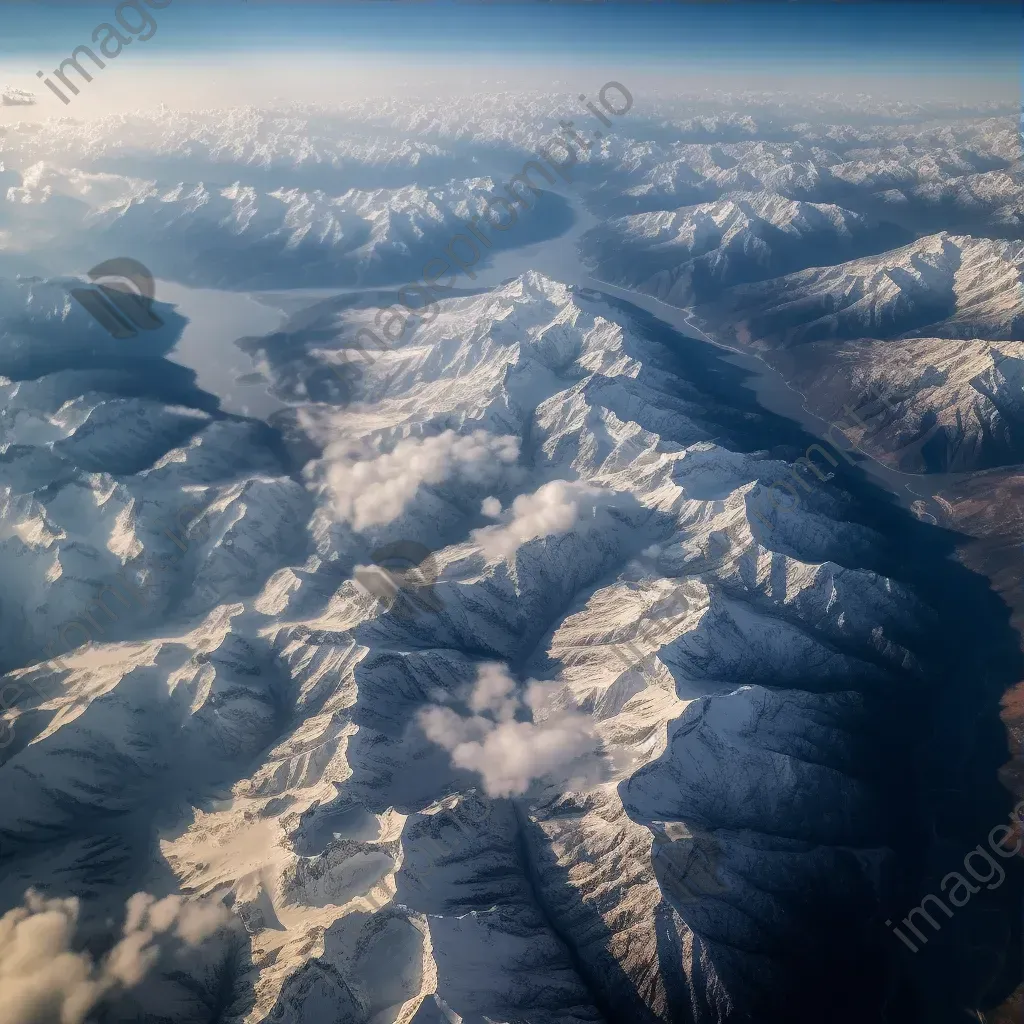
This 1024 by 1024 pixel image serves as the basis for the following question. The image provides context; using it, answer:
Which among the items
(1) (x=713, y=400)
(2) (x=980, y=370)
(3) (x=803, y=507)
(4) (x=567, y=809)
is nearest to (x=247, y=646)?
(4) (x=567, y=809)

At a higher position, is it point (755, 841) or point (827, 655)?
point (827, 655)

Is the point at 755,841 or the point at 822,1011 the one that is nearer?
the point at 822,1011

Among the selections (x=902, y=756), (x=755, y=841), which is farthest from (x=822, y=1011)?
(x=902, y=756)

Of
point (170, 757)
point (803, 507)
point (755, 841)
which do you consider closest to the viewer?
point (755, 841)

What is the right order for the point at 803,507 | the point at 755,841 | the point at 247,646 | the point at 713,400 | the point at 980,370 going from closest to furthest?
the point at 755,841
the point at 247,646
the point at 803,507
the point at 980,370
the point at 713,400

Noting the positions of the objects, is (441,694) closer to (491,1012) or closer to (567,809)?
(567,809)

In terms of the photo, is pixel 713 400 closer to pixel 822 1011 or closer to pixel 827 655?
pixel 827 655

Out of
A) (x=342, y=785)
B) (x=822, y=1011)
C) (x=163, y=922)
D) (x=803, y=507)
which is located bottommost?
(x=822, y=1011)
